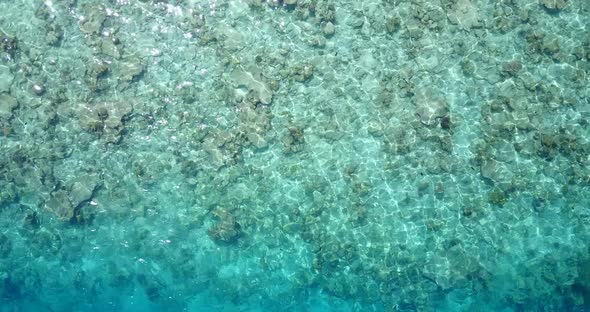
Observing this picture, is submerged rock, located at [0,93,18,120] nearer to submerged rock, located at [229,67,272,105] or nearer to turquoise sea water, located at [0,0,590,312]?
turquoise sea water, located at [0,0,590,312]

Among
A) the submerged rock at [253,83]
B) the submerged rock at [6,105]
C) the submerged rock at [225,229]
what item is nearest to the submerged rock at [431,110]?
the submerged rock at [253,83]

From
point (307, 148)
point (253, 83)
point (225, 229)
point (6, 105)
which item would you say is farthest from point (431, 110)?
point (6, 105)

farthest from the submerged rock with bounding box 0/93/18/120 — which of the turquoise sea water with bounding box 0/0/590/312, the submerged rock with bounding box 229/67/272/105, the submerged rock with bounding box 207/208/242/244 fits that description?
the submerged rock with bounding box 207/208/242/244

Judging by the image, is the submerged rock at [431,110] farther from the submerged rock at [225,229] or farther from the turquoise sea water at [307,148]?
the submerged rock at [225,229]

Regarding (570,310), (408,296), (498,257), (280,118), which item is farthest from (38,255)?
(570,310)

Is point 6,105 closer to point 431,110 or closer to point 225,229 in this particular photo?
point 225,229

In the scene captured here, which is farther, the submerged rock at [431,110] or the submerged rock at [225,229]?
the submerged rock at [225,229]

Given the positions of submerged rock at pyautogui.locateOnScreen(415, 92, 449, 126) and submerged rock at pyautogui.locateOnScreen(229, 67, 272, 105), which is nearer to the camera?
submerged rock at pyautogui.locateOnScreen(415, 92, 449, 126)

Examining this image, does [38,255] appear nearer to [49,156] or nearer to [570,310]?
[49,156]
